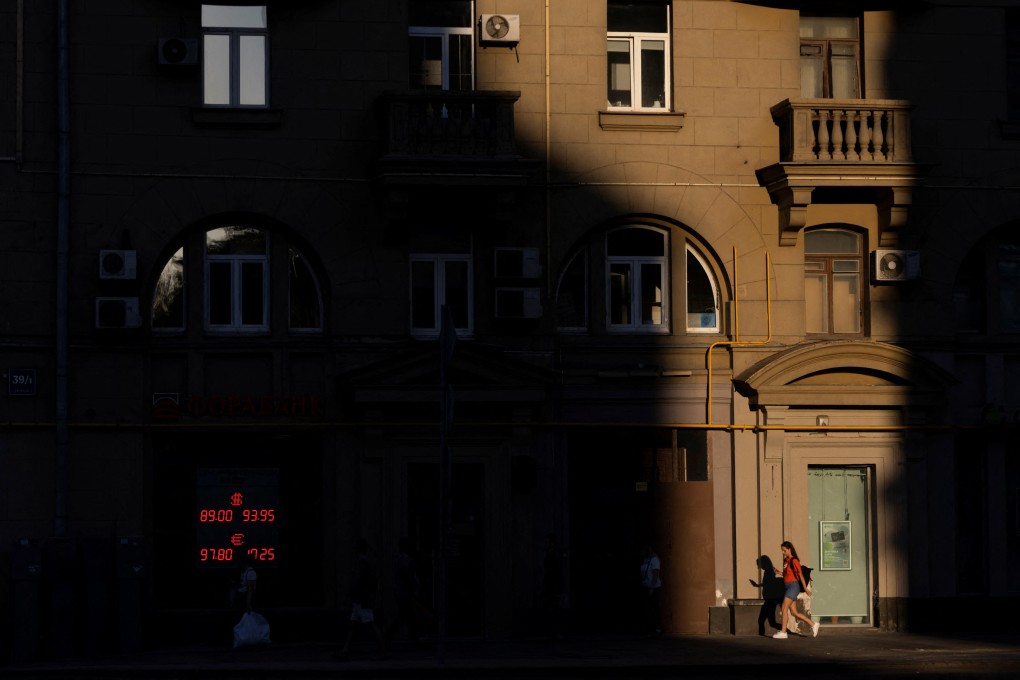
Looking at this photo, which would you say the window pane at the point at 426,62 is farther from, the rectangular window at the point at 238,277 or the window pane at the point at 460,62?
the rectangular window at the point at 238,277

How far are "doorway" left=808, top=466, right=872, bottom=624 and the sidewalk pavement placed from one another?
1014mm

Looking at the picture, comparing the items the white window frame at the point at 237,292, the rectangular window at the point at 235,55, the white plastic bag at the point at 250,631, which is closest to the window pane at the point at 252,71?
the rectangular window at the point at 235,55

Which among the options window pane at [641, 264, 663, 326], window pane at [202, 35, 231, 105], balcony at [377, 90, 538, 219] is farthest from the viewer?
window pane at [641, 264, 663, 326]

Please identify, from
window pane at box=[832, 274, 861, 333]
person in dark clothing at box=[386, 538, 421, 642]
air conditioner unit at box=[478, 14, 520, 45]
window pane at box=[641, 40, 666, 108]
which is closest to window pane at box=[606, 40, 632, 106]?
window pane at box=[641, 40, 666, 108]

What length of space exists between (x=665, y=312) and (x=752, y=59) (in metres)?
4.15

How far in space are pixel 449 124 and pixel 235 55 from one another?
340 centimetres

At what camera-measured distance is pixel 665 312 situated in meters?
26.6

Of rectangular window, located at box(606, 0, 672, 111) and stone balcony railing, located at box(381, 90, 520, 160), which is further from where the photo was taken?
rectangular window, located at box(606, 0, 672, 111)

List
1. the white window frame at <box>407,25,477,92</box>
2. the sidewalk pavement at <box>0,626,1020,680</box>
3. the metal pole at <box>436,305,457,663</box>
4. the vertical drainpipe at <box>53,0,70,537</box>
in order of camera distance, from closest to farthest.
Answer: the metal pole at <box>436,305,457,663</box> → the sidewalk pavement at <box>0,626,1020,680</box> → the vertical drainpipe at <box>53,0,70,537</box> → the white window frame at <box>407,25,477,92</box>

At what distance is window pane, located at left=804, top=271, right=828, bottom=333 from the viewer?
26.9 metres

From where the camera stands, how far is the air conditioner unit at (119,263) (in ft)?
80.4

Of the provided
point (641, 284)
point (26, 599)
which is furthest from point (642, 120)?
point (26, 599)

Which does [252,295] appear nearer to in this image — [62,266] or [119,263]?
[119,263]

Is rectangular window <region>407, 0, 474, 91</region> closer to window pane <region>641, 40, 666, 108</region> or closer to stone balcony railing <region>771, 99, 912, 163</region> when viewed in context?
window pane <region>641, 40, 666, 108</region>
